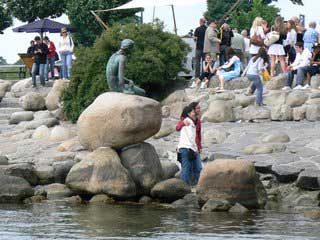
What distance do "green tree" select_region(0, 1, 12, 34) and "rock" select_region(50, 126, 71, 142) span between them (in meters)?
22.1

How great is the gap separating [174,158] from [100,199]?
156 inches

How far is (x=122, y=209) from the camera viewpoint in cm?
2180

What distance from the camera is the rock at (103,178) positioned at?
22875mm

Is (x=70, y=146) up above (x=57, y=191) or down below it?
above

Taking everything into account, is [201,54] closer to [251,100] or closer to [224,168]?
[251,100]

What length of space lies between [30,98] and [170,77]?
200 inches

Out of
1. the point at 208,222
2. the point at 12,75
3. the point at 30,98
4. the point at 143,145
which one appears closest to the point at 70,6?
the point at 12,75

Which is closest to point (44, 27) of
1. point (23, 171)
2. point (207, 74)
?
point (207, 74)

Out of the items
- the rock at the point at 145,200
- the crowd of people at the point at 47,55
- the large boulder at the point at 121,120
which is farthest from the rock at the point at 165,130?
the crowd of people at the point at 47,55

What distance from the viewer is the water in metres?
18.4

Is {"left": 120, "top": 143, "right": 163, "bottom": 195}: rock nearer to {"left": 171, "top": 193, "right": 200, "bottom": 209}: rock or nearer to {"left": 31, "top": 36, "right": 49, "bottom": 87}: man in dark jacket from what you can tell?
{"left": 171, "top": 193, "right": 200, "bottom": 209}: rock

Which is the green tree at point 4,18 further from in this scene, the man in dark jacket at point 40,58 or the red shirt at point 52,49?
the man in dark jacket at point 40,58

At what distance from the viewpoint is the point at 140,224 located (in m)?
19.7

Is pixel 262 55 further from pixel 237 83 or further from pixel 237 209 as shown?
pixel 237 209
